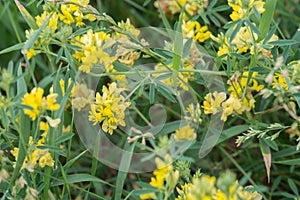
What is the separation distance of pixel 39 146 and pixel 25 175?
3.8 inches

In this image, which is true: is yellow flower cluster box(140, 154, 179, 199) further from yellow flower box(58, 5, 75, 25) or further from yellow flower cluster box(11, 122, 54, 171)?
yellow flower box(58, 5, 75, 25)

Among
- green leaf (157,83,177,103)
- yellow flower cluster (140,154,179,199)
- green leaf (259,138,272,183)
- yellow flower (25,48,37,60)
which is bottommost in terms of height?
green leaf (259,138,272,183)

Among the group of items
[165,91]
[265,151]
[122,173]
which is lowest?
[265,151]

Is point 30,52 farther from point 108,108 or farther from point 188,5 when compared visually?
point 188,5

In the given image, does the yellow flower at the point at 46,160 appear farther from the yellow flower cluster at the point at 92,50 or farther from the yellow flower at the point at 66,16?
the yellow flower at the point at 66,16

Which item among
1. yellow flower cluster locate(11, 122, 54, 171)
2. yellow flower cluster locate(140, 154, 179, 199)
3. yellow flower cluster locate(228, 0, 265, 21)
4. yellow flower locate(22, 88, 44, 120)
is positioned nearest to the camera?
yellow flower cluster locate(140, 154, 179, 199)

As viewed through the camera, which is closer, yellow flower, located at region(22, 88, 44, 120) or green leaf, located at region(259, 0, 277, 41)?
yellow flower, located at region(22, 88, 44, 120)

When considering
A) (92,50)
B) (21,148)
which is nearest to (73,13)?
(92,50)

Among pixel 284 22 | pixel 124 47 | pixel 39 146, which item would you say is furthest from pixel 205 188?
pixel 284 22

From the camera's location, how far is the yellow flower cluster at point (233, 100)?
1530 mm

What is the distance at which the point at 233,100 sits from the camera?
1543 millimetres

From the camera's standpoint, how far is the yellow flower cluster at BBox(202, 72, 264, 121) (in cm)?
153

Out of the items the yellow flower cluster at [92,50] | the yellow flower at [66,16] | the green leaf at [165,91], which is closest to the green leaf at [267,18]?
the green leaf at [165,91]

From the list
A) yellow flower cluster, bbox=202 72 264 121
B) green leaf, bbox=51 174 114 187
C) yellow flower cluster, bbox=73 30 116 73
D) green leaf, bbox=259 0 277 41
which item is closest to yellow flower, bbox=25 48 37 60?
yellow flower cluster, bbox=73 30 116 73
